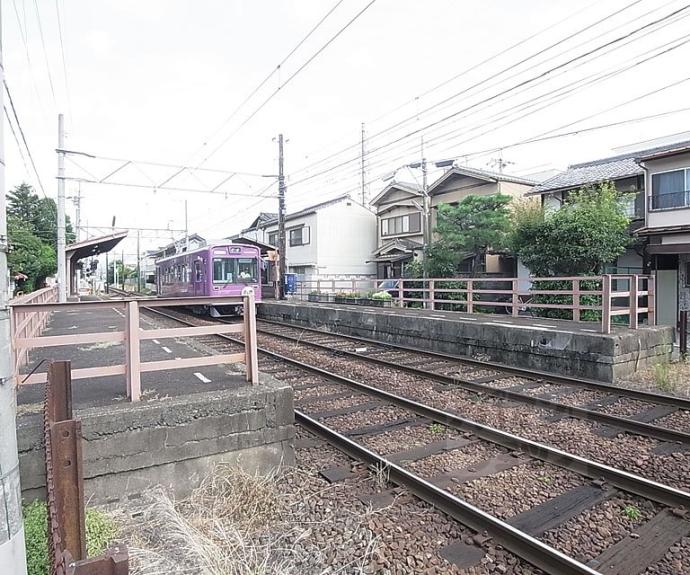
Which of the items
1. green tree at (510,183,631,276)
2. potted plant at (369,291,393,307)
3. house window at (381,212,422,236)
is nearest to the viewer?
green tree at (510,183,631,276)

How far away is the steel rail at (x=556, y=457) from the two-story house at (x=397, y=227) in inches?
760

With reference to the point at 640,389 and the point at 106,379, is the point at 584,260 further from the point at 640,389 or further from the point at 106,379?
the point at 106,379

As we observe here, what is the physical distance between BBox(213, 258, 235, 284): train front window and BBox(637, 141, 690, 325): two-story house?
42.9ft

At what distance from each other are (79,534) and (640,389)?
694cm

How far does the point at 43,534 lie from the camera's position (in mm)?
2568

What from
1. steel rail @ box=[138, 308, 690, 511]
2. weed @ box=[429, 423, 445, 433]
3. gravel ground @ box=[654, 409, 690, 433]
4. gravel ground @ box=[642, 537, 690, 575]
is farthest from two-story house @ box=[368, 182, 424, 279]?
gravel ground @ box=[642, 537, 690, 575]

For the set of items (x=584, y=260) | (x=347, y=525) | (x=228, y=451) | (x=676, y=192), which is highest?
(x=676, y=192)

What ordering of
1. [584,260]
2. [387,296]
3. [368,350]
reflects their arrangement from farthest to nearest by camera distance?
[387,296] < [584,260] < [368,350]

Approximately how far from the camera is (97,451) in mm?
3240

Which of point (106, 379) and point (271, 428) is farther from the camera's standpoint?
point (106, 379)

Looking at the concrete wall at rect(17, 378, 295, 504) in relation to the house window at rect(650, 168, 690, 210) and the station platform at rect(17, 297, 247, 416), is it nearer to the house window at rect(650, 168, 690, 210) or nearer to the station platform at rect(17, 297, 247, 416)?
the station platform at rect(17, 297, 247, 416)

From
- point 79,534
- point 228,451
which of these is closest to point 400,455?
point 228,451

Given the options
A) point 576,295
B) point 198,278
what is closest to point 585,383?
point 576,295

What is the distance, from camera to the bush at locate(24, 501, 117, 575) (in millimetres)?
2314
